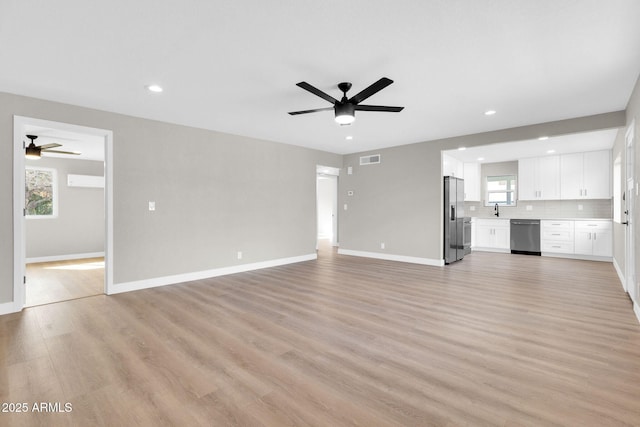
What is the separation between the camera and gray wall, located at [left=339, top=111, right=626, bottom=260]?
20.3 ft

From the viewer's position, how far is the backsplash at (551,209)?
7.08 m

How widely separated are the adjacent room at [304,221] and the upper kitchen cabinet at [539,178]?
253 mm

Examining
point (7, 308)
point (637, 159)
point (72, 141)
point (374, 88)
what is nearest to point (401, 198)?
point (637, 159)

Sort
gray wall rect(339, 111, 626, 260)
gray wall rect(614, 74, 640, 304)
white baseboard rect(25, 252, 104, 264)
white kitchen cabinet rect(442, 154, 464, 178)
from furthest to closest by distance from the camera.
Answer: white baseboard rect(25, 252, 104, 264)
white kitchen cabinet rect(442, 154, 464, 178)
gray wall rect(339, 111, 626, 260)
gray wall rect(614, 74, 640, 304)

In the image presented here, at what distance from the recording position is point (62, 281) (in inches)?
197

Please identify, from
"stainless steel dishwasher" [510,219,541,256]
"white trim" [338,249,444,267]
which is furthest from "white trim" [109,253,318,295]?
"stainless steel dishwasher" [510,219,541,256]

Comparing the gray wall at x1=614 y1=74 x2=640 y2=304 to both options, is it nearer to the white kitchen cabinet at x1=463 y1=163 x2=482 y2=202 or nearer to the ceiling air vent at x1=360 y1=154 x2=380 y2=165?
the ceiling air vent at x1=360 y1=154 x2=380 y2=165

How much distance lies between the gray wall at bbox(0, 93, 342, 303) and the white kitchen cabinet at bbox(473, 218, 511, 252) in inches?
195

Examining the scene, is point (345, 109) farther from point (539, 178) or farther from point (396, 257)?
point (539, 178)

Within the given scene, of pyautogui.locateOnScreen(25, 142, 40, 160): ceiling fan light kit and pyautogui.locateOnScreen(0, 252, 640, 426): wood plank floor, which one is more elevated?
pyautogui.locateOnScreen(25, 142, 40, 160): ceiling fan light kit

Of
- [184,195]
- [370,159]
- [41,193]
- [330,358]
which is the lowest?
[330,358]

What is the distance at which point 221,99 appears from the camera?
12.5 ft

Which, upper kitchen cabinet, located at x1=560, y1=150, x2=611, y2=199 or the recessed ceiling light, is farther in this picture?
upper kitchen cabinet, located at x1=560, y1=150, x2=611, y2=199

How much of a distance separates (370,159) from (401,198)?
50.1 inches
